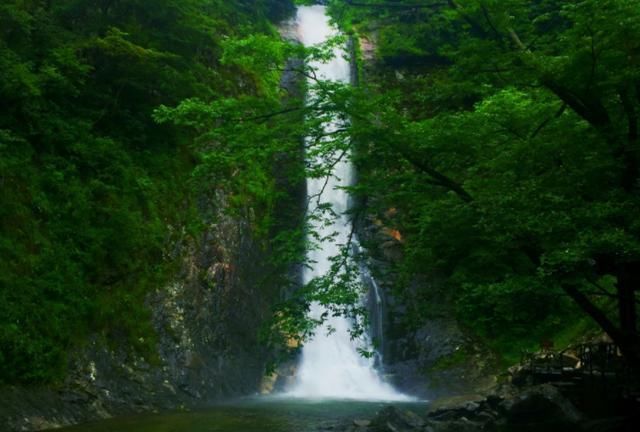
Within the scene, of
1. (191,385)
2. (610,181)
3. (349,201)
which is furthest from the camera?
(349,201)

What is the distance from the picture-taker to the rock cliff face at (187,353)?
33.5 ft

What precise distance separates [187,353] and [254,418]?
3188 mm

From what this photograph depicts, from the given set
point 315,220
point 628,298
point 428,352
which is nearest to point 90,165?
point 315,220

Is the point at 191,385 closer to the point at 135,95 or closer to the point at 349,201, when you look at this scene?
the point at 135,95

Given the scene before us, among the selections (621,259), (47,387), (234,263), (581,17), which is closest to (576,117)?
(581,17)

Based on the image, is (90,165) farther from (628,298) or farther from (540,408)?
(628,298)

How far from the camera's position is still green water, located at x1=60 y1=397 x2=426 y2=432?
400 inches

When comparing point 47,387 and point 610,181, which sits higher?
point 610,181

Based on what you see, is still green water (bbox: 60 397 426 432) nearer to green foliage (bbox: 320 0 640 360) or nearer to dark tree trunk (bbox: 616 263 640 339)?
green foliage (bbox: 320 0 640 360)

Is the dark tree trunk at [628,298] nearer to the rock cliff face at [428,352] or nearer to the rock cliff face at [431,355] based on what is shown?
the rock cliff face at [428,352]

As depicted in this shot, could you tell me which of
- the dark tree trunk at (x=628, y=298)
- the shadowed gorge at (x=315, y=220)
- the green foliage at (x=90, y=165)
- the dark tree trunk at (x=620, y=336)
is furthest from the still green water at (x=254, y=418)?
the dark tree trunk at (x=628, y=298)

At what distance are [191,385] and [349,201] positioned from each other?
11.4 meters

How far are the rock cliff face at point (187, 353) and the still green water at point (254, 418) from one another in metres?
0.64

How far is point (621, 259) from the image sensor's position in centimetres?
693
